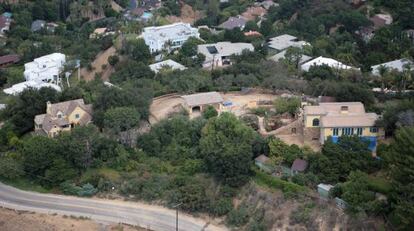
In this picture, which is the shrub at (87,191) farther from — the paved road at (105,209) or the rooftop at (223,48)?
the rooftop at (223,48)

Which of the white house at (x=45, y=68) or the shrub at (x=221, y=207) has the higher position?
the shrub at (x=221, y=207)

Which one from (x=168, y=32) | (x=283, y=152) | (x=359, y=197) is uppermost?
(x=359, y=197)

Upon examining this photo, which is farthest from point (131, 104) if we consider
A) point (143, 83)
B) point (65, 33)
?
point (65, 33)

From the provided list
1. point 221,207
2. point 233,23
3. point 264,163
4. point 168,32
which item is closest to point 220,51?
point 168,32

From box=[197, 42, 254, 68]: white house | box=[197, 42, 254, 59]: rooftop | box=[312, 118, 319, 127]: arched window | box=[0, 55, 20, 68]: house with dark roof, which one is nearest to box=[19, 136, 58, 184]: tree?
box=[312, 118, 319, 127]: arched window

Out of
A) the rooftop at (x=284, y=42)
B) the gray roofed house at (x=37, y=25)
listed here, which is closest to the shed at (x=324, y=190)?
the rooftop at (x=284, y=42)

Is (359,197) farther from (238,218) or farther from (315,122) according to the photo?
(315,122)
